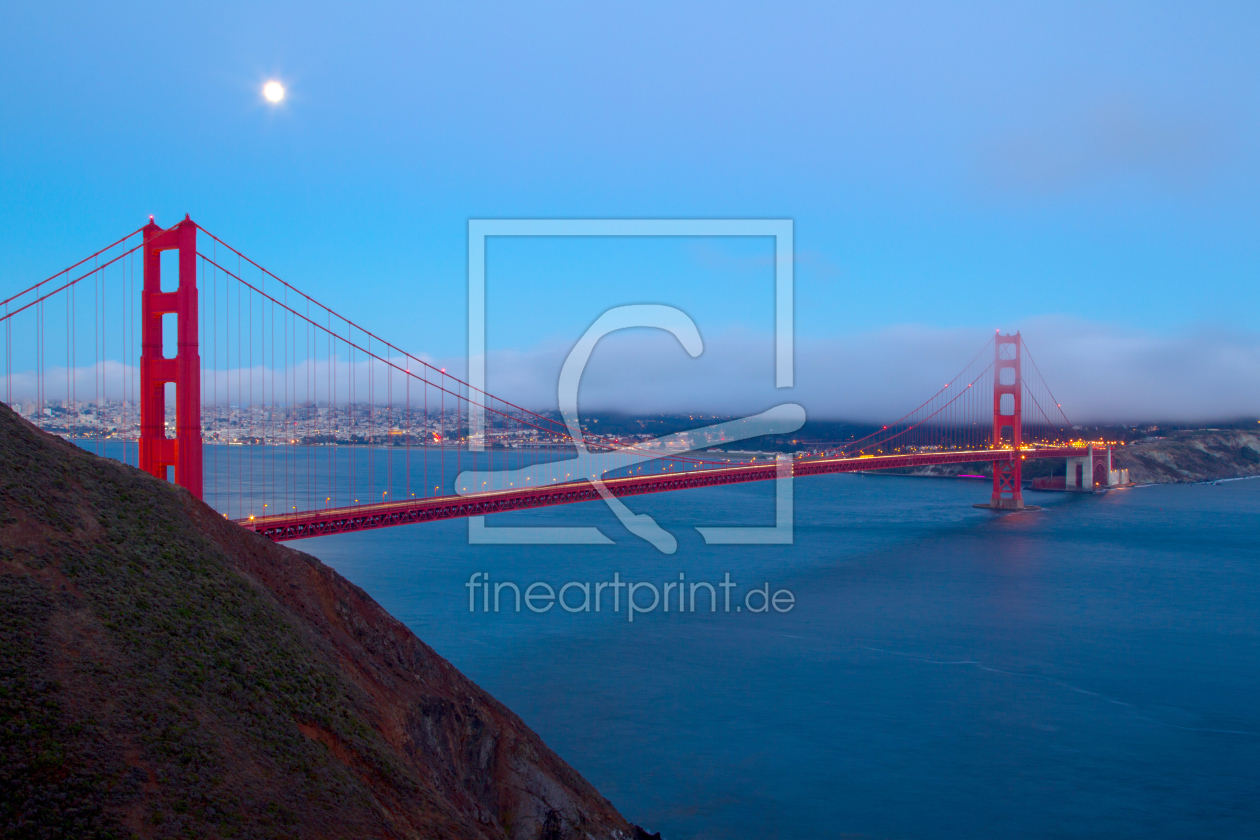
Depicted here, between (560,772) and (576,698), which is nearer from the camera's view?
(560,772)

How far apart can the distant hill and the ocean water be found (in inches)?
164

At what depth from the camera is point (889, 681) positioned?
17.2 metres

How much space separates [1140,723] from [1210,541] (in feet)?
93.4

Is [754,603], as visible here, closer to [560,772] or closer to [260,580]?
[560,772]

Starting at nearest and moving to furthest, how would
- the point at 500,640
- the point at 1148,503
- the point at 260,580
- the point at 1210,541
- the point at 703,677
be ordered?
the point at 260,580 → the point at 703,677 → the point at 500,640 → the point at 1210,541 → the point at 1148,503

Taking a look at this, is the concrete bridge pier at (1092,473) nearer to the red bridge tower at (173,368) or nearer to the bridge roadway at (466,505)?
the bridge roadway at (466,505)

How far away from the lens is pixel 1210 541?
3731 centimetres

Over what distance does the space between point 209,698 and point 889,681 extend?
14.8 m

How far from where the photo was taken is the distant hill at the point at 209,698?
4676 millimetres

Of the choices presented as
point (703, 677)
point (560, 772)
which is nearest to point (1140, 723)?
point (703, 677)

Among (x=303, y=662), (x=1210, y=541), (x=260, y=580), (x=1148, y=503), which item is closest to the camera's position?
(x=303, y=662)
